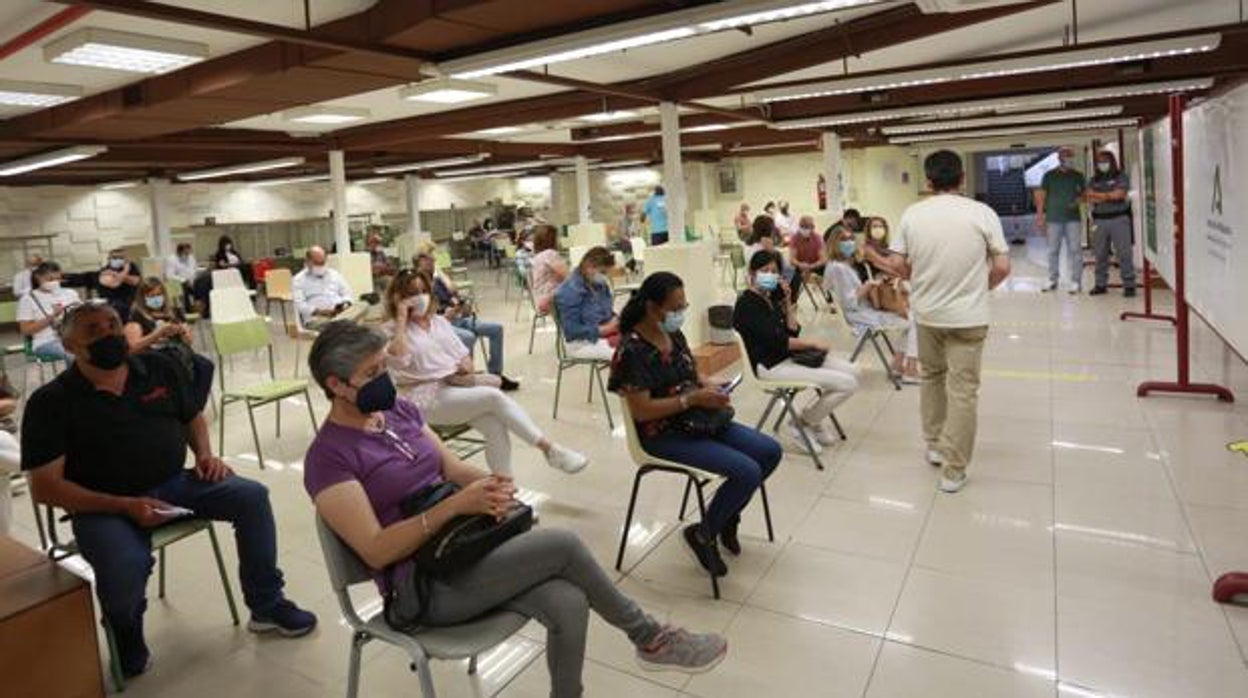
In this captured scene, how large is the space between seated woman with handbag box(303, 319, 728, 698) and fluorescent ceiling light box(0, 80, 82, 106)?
539 centimetres

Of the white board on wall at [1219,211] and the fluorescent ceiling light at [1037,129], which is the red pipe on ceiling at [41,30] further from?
the fluorescent ceiling light at [1037,129]

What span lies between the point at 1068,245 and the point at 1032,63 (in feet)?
14.2

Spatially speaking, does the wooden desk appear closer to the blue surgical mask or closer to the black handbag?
the black handbag

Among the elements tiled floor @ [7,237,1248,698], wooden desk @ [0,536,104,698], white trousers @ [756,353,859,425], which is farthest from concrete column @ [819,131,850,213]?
wooden desk @ [0,536,104,698]

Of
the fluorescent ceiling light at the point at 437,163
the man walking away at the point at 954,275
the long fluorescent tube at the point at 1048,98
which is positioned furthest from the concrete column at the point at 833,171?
the man walking away at the point at 954,275

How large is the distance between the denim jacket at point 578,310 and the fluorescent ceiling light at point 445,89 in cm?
215

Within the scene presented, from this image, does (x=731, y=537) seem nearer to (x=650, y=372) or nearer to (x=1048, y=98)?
(x=650, y=372)

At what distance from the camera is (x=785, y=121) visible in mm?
10125

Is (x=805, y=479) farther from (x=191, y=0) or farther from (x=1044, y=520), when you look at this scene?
(x=191, y=0)

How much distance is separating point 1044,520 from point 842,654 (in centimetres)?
142

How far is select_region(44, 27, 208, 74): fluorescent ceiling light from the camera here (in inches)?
165

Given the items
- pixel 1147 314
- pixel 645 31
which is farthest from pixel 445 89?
pixel 1147 314

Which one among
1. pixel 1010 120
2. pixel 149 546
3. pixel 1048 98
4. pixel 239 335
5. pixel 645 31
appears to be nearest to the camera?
pixel 149 546

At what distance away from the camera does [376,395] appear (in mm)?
2078
